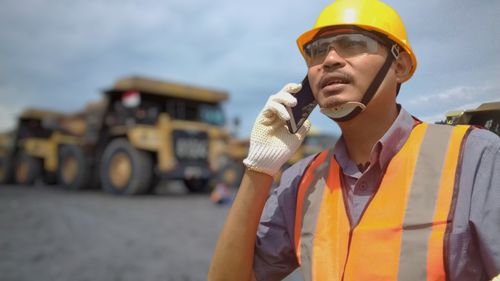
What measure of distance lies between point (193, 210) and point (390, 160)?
18.6ft

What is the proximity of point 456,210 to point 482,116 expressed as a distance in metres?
0.49

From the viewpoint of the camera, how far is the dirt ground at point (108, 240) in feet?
11.7

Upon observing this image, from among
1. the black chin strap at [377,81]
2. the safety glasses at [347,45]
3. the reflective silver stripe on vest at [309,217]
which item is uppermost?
the safety glasses at [347,45]

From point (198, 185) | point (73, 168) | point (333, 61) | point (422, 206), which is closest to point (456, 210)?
point (422, 206)

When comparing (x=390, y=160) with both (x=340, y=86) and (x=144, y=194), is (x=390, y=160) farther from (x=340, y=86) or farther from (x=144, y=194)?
(x=144, y=194)

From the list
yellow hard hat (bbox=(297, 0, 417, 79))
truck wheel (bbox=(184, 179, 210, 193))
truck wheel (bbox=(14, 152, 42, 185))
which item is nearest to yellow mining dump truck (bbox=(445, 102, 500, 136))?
yellow hard hat (bbox=(297, 0, 417, 79))

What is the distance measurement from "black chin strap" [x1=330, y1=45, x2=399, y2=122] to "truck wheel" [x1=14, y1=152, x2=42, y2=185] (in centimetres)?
1304

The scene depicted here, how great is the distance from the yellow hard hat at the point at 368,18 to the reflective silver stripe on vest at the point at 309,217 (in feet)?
1.59

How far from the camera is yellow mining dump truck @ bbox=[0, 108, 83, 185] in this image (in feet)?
37.8

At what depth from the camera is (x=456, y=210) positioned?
1.06 metres

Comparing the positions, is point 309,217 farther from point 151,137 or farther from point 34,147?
point 34,147

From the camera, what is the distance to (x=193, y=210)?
262 inches

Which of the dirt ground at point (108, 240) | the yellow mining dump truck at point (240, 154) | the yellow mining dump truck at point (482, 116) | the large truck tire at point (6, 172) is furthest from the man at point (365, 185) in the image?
the large truck tire at point (6, 172)

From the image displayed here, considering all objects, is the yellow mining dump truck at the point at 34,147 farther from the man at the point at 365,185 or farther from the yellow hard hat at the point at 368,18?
the yellow hard hat at the point at 368,18
